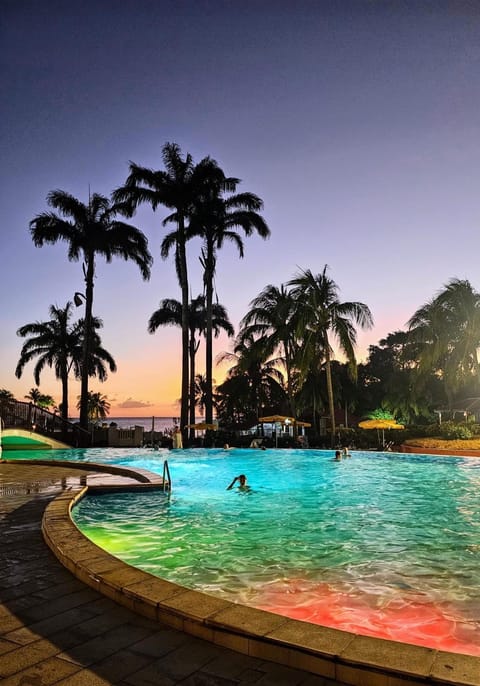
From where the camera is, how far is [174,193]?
3091 cm

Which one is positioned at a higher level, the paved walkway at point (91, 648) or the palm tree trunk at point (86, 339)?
the palm tree trunk at point (86, 339)

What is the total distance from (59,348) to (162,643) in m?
41.3

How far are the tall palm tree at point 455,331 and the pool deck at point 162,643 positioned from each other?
30.9 meters

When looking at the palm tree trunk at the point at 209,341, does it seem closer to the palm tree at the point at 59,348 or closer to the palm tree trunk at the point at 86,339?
the palm tree trunk at the point at 86,339

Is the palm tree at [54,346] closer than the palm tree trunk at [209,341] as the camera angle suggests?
No

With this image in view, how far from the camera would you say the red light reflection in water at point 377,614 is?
448 cm

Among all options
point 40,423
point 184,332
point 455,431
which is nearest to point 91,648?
point 455,431

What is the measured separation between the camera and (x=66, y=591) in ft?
13.0

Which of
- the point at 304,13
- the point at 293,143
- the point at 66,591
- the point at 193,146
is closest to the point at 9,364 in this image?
the point at 193,146

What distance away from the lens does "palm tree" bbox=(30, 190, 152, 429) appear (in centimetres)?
2906

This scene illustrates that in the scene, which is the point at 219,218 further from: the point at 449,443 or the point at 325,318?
the point at 449,443

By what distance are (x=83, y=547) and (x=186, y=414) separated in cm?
2505

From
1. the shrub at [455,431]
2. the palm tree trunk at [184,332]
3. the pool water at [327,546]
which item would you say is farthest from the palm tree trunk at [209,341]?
the pool water at [327,546]

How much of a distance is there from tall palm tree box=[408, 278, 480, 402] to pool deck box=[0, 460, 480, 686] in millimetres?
30855
